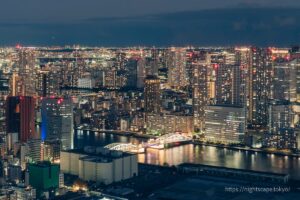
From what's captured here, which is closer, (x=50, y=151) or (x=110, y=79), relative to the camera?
(x=50, y=151)

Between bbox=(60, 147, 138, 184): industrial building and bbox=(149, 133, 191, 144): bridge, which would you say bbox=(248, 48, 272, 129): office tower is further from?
bbox=(60, 147, 138, 184): industrial building

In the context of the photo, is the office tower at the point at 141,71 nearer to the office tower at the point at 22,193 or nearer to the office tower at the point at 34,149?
the office tower at the point at 34,149

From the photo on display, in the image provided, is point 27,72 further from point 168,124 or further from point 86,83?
point 168,124

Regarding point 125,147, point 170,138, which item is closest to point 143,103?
point 170,138

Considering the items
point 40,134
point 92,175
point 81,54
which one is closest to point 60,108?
point 40,134

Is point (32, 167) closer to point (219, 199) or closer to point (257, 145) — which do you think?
point (219, 199)

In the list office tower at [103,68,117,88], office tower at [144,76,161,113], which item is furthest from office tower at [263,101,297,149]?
office tower at [103,68,117,88]
